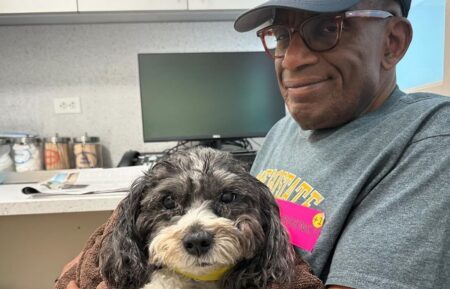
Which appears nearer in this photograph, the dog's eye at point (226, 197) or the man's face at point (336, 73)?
the dog's eye at point (226, 197)

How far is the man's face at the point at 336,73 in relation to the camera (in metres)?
0.96

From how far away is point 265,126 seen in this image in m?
2.41

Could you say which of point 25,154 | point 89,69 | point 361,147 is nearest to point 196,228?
point 361,147

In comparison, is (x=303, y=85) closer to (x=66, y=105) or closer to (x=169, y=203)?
(x=169, y=203)

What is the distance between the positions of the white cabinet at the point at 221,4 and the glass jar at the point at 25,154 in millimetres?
1359

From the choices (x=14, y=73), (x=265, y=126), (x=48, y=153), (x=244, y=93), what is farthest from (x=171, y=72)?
(x=14, y=73)

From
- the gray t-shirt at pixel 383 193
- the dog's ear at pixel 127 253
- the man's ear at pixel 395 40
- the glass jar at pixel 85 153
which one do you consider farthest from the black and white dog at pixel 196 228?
the glass jar at pixel 85 153

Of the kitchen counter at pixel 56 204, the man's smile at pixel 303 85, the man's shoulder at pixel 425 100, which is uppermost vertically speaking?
the man's smile at pixel 303 85

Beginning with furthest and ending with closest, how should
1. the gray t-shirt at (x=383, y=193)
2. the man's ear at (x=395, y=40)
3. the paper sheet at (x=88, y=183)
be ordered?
the paper sheet at (x=88, y=183)
the man's ear at (x=395, y=40)
the gray t-shirt at (x=383, y=193)

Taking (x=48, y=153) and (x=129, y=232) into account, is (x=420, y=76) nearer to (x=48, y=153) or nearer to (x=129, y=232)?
(x=129, y=232)

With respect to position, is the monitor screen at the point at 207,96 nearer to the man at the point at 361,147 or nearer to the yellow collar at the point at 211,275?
the man at the point at 361,147

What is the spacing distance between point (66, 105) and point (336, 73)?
2128mm

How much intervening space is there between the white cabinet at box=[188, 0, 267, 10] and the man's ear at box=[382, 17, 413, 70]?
1.32m

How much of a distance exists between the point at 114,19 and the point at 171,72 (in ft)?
1.78
